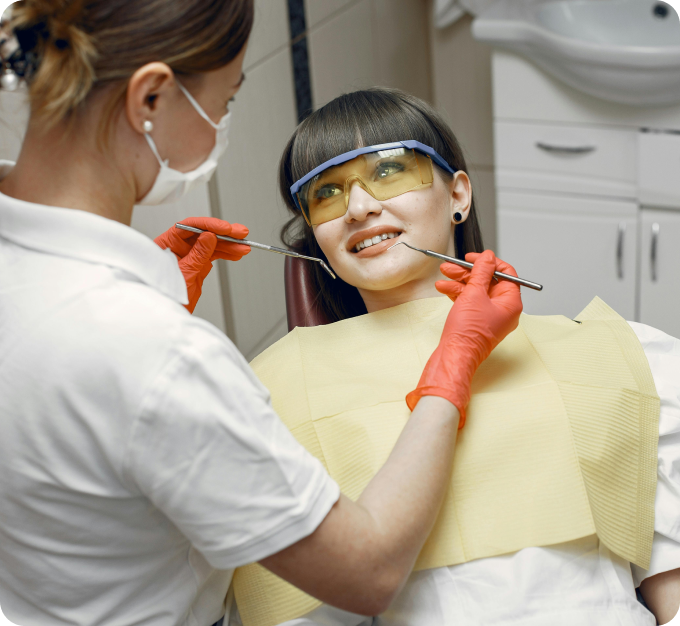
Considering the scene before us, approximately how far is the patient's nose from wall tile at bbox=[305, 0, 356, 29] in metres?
1.27

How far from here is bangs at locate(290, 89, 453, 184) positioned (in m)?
1.44

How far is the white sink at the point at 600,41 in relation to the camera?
2.25 metres

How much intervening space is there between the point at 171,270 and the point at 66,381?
206mm

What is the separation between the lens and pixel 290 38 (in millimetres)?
2336

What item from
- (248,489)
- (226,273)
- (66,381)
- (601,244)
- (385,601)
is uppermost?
(66,381)

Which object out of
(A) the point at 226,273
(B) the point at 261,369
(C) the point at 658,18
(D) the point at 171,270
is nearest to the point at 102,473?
(D) the point at 171,270

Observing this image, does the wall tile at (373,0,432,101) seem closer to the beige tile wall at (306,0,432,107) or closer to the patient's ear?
the beige tile wall at (306,0,432,107)

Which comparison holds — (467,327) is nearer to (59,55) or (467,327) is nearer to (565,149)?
(59,55)

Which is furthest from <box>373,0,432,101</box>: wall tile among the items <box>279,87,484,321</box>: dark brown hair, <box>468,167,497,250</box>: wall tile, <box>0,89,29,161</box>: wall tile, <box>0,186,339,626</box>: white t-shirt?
<box>0,186,339,626</box>: white t-shirt

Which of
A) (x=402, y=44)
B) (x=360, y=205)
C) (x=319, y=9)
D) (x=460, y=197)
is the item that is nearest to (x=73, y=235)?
(x=360, y=205)

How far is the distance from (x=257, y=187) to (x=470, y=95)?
1454mm

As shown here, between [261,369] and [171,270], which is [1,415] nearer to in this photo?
[171,270]

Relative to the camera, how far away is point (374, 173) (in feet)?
4.52

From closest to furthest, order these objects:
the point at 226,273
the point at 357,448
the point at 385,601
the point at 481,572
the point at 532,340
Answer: the point at 385,601 → the point at 481,572 → the point at 357,448 → the point at 532,340 → the point at 226,273
